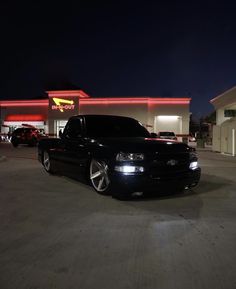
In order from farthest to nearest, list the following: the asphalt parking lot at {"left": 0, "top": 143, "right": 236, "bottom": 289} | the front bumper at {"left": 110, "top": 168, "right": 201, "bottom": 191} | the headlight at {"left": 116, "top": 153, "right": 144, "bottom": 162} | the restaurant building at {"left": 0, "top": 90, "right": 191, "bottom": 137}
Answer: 1. the restaurant building at {"left": 0, "top": 90, "right": 191, "bottom": 137}
2. the headlight at {"left": 116, "top": 153, "right": 144, "bottom": 162}
3. the front bumper at {"left": 110, "top": 168, "right": 201, "bottom": 191}
4. the asphalt parking lot at {"left": 0, "top": 143, "right": 236, "bottom": 289}

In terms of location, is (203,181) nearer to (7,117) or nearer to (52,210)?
(52,210)

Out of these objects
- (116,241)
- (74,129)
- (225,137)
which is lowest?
(116,241)

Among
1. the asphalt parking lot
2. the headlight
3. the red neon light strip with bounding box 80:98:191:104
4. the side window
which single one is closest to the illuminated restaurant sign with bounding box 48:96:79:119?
the red neon light strip with bounding box 80:98:191:104

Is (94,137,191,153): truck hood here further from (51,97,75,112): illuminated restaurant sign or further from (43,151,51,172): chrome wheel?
(51,97,75,112): illuminated restaurant sign

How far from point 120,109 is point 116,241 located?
3225cm

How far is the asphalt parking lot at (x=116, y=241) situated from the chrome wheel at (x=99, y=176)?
238 millimetres

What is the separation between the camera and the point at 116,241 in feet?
13.5

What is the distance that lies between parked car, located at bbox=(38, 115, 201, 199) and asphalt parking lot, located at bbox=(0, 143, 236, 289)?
1.22 feet

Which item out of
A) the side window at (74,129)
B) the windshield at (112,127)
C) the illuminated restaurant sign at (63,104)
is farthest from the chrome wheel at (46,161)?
the illuminated restaurant sign at (63,104)

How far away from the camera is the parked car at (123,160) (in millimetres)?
5836

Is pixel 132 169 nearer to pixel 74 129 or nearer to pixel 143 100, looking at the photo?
pixel 74 129

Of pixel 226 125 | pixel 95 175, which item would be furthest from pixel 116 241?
pixel 226 125

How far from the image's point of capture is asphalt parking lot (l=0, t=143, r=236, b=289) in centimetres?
316

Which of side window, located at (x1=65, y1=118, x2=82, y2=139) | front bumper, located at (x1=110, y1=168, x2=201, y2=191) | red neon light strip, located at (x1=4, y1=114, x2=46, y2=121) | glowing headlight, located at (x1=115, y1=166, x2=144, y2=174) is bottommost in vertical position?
front bumper, located at (x1=110, y1=168, x2=201, y2=191)
